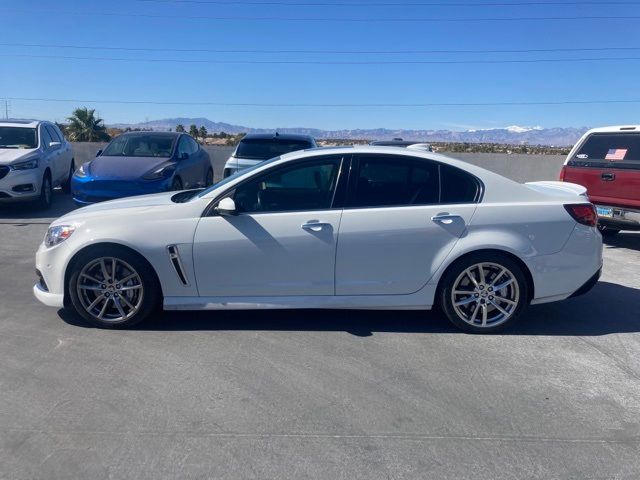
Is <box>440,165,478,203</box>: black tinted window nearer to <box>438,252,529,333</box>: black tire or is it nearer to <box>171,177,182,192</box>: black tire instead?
<box>438,252,529,333</box>: black tire

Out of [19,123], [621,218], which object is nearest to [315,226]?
[621,218]

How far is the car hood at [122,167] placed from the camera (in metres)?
10.4

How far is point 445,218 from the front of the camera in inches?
206

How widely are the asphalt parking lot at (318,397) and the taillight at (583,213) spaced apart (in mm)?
979

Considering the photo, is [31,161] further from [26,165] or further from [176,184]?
[176,184]

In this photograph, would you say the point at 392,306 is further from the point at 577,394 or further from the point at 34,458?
the point at 34,458

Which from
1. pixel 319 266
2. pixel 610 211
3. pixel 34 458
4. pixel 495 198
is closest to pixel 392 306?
pixel 319 266

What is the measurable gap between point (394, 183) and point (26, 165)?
27.6 ft

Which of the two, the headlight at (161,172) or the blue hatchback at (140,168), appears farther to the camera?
the headlight at (161,172)

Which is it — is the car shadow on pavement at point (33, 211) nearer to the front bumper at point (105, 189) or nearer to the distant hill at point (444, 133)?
the front bumper at point (105, 189)

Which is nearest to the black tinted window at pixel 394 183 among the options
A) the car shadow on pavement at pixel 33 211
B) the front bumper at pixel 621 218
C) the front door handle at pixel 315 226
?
the front door handle at pixel 315 226

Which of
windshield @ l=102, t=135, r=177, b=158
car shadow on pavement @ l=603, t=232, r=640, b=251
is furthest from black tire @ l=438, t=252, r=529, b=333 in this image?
windshield @ l=102, t=135, r=177, b=158

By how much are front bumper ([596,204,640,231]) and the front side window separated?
208 inches

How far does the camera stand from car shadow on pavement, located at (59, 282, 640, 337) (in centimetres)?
545
